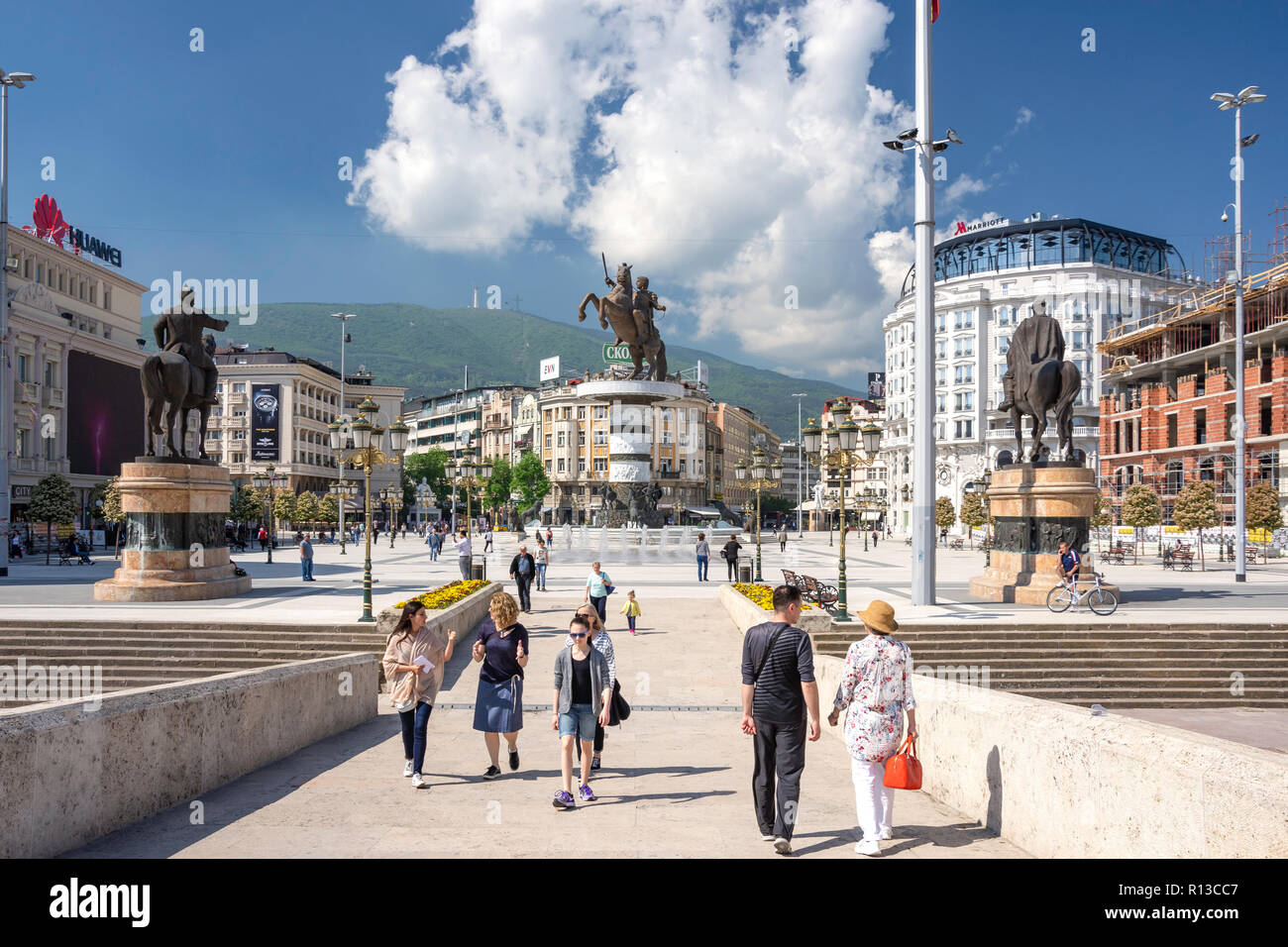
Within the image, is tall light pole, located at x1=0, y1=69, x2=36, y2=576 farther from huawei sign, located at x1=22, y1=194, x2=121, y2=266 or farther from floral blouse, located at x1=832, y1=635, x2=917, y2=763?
huawei sign, located at x1=22, y1=194, x2=121, y2=266

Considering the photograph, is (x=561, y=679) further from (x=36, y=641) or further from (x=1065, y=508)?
(x=1065, y=508)

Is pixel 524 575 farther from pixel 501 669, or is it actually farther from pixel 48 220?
pixel 48 220

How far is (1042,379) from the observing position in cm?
2092

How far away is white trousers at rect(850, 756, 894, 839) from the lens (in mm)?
5758

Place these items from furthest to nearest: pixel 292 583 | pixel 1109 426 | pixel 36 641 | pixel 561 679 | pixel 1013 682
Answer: pixel 1109 426 < pixel 292 583 < pixel 36 641 < pixel 1013 682 < pixel 561 679

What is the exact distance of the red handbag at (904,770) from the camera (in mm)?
5539

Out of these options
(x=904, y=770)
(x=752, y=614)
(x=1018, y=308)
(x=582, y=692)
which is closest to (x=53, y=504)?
(x=752, y=614)

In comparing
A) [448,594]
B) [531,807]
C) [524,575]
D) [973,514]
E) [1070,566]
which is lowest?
[531,807]

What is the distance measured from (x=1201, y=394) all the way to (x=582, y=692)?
70418 millimetres

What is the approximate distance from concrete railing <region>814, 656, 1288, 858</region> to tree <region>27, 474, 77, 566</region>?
48664mm

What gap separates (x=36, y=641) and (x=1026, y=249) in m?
100
